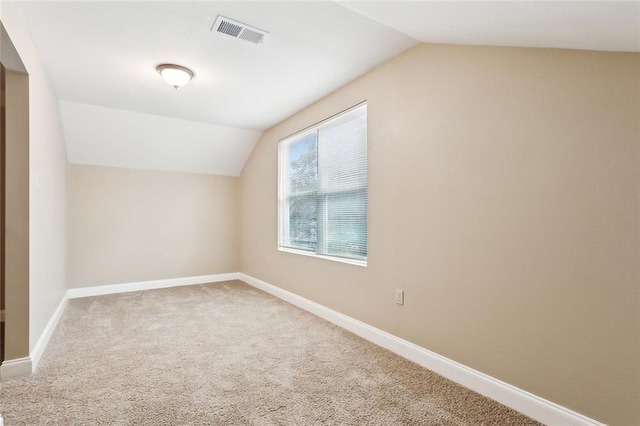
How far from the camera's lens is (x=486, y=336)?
1.99 metres

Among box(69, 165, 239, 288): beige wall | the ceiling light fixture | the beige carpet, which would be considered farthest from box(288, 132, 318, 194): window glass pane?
box(69, 165, 239, 288): beige wall

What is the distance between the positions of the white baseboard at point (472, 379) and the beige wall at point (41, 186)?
2507 mm

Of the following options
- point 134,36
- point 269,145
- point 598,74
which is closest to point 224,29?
point 134,36

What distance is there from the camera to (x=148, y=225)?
16.6 ft

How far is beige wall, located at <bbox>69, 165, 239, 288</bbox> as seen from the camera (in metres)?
4.59

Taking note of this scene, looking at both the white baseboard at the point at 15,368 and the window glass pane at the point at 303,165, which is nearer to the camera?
the white baseboard at the point at 15,368

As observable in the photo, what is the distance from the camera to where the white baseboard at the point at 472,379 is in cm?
165

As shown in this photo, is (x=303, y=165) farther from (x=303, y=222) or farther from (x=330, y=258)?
(x=330, y=258)

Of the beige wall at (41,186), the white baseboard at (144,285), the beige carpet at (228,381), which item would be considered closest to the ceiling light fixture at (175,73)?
the beige wall at (41,186)

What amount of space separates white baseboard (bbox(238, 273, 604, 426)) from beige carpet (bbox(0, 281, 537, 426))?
6cm

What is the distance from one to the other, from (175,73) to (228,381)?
255cm

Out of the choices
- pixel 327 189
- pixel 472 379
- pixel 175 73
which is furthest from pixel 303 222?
pixel 472 379

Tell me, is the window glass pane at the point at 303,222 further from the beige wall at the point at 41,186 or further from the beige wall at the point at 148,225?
the beige wall at the point at 41,186

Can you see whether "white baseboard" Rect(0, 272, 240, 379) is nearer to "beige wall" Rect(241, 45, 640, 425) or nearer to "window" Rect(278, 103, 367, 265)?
"window" Rect(278, 103, 367, 265)
